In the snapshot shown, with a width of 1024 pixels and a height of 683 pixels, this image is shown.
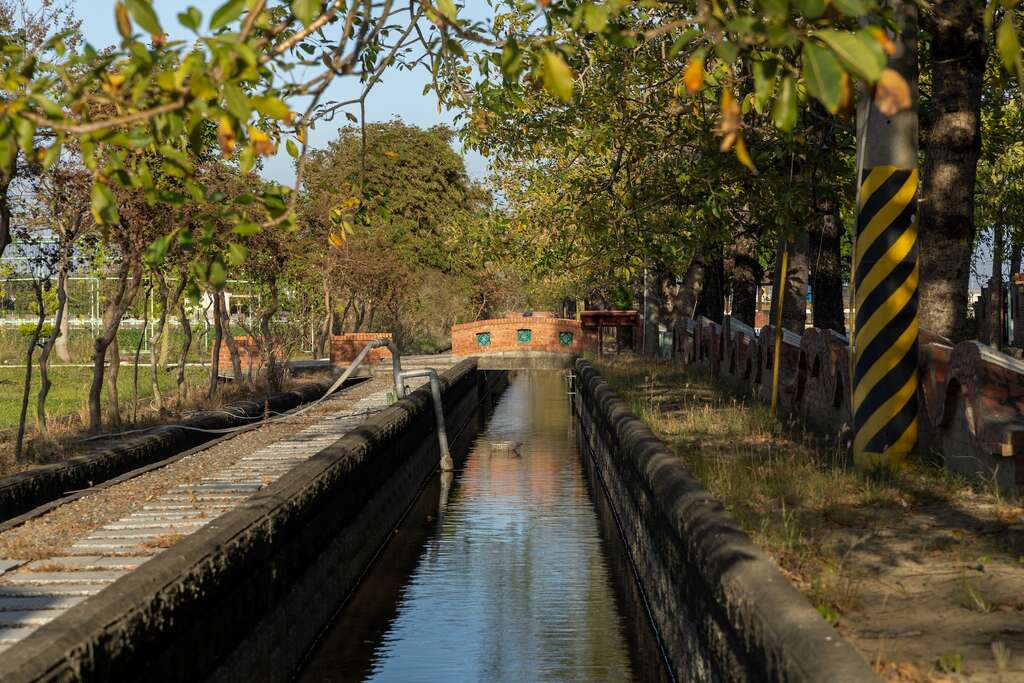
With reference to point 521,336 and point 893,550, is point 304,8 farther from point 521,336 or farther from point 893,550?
point 521,336

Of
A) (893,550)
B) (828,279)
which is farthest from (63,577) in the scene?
(828,279)

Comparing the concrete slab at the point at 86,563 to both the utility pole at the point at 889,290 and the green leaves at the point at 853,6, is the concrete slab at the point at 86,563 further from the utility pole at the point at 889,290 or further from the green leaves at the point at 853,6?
the green leaves at the point at 853,6

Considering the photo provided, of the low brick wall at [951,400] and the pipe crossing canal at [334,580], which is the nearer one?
the pipe crossing canal at [334,580]

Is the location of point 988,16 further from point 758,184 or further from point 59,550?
point 758,184

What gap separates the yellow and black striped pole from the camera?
38.3ft

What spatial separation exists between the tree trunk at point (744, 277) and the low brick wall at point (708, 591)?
57.6ft

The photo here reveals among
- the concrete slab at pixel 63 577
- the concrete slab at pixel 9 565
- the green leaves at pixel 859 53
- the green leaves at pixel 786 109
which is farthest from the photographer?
the concrete slab at pixel 9 565

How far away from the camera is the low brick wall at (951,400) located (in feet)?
32.6

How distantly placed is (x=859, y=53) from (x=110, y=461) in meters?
12.8

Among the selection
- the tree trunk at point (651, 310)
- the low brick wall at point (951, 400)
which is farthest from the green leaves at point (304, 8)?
the tree trunk at point (651, 310)

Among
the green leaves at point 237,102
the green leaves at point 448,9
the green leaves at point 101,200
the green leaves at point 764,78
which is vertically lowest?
the green leaves at point 101,200

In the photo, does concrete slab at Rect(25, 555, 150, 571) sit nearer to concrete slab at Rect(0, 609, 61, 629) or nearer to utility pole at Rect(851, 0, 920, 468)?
concrete slab at Rect(0, 609, 61, 629)

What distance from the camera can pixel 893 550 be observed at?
864 cm

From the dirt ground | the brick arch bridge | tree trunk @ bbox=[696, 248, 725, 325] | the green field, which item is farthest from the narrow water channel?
the brick arch bridge
